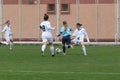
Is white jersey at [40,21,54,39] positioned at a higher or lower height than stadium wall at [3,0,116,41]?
lower

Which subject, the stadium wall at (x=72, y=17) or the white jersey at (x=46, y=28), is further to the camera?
the stadium wall at (x=72, y=17)

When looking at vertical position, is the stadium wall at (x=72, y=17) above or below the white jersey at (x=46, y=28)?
above

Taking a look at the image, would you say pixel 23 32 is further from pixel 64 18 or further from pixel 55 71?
pixel 55 71

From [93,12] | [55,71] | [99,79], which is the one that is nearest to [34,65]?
[55,71]

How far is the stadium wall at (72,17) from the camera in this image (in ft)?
159

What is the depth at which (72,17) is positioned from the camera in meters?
50.1

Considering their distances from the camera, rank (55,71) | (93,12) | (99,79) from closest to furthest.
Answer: (99,79), (55,71), (93,12)

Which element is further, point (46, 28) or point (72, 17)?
point (72, 17)

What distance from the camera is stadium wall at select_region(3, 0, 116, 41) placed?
48.5 metres

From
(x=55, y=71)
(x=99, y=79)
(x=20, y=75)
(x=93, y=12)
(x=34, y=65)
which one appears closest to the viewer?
(x=99, y=79)

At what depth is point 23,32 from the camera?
164ft

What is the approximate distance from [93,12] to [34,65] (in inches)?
1133

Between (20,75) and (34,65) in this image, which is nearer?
(20,75)

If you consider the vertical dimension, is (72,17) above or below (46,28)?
above
